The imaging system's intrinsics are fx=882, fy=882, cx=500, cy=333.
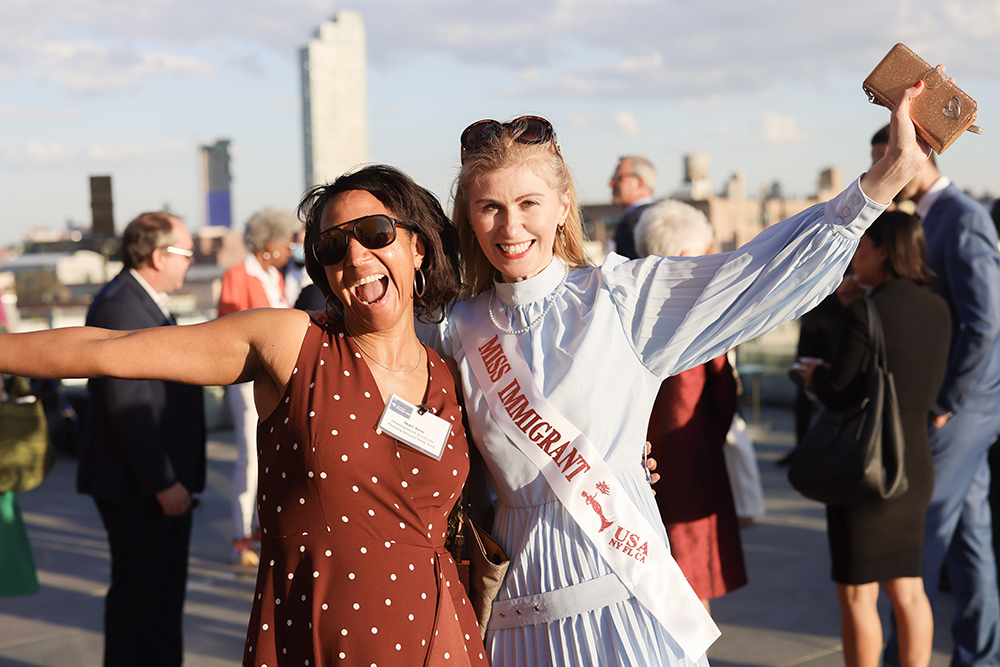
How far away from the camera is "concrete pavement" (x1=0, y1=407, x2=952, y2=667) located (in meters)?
3.84

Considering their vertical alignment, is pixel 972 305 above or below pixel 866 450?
above

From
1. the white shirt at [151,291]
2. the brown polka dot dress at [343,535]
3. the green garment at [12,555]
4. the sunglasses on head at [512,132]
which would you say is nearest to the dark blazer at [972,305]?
the sunglasses on head at [512,132]

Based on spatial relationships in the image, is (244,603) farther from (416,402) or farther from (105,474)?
(416,402)

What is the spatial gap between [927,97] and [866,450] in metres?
1.68

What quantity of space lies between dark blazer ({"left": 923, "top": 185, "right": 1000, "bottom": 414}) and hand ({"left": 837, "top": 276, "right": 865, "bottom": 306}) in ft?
1.23

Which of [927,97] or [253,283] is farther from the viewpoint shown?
[253,283]

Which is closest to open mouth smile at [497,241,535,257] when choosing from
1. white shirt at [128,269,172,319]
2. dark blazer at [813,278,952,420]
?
dark blazer at [813,278,952,420]

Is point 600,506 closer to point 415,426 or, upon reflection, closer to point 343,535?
point 415,426

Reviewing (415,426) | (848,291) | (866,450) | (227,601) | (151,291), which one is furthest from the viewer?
(227,601)

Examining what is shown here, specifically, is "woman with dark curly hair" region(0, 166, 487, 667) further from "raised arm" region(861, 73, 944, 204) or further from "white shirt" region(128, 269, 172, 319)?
"white shirt" region(128, 269, 172, 319)

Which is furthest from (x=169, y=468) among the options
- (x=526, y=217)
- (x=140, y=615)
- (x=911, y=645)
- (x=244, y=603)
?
(x=911, y=645)

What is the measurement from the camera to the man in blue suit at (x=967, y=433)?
11.0 feet

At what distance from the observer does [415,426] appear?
1.66 metres

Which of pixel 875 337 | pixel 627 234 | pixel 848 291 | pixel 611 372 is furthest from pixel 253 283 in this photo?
pixel 611 372
